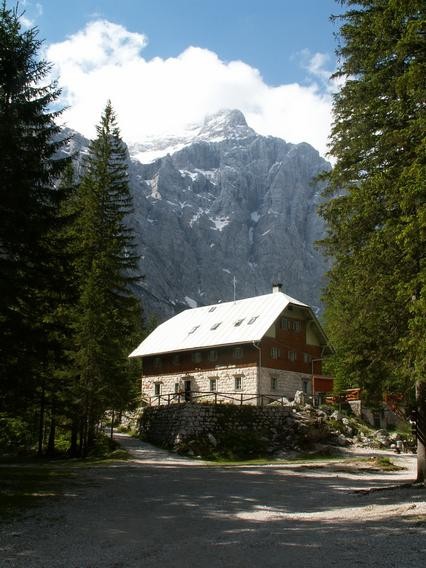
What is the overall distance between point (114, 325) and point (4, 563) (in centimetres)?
2165

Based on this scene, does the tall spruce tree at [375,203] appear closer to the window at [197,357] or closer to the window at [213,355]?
the window at [213,355]

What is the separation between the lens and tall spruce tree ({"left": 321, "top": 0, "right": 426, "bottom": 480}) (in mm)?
15320

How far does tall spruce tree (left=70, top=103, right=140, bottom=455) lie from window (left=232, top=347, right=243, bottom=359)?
10151 mm

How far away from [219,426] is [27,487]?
1731 centimetres

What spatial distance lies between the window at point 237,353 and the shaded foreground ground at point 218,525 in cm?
2175

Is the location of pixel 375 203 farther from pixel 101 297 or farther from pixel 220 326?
pixel 220 326

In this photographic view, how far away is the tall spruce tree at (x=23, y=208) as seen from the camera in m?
15.8

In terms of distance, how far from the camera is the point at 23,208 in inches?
635

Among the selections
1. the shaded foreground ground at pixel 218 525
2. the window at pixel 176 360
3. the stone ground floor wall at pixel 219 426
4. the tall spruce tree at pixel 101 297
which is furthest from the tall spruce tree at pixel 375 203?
the window at pixel 176 360

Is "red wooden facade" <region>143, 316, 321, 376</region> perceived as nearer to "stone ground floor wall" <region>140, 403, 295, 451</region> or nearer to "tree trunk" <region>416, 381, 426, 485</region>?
"stone ground floor wall" <region>140, 403, 295, 451</region>

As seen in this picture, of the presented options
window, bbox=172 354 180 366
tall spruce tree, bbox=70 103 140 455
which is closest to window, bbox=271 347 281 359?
window, bbox=172 354 180 366

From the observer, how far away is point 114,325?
30.3 meters

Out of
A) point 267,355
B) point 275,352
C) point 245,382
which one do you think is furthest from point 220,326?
point 245,382

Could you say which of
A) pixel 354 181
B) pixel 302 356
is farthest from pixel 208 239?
pixel 354 181
